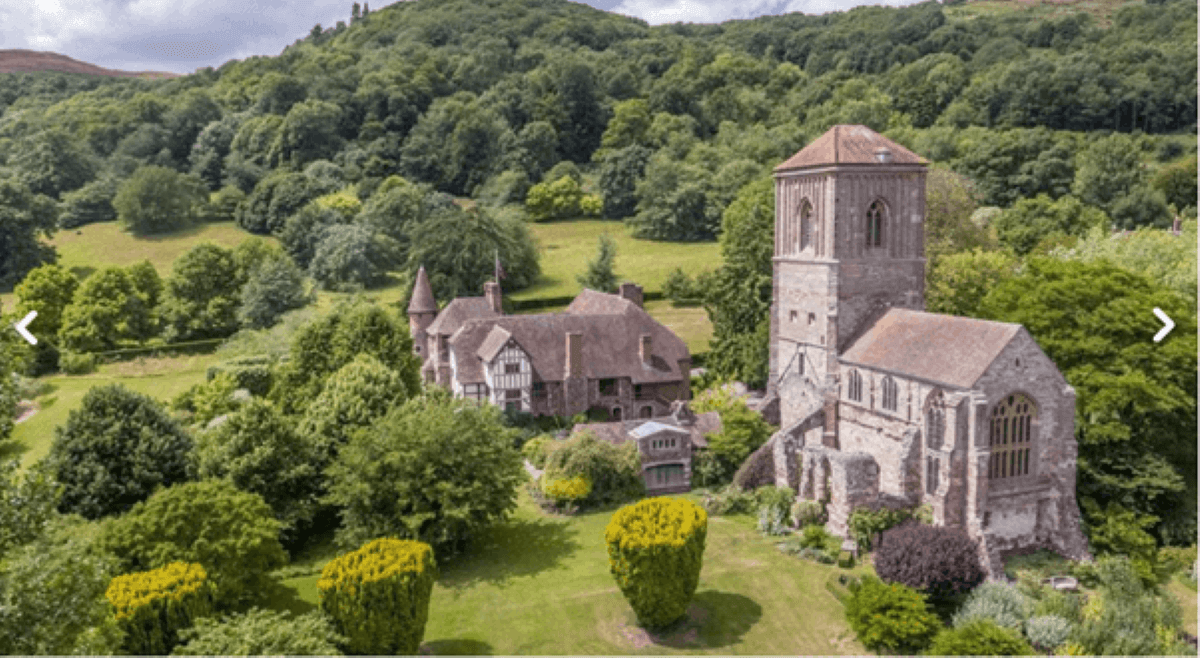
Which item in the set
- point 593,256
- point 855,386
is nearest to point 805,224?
point 855,386

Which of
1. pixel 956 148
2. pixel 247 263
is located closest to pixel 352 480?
pixel 247 263

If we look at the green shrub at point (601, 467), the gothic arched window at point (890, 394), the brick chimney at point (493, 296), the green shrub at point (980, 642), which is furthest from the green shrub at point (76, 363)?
the green shrub at point (980, 642)

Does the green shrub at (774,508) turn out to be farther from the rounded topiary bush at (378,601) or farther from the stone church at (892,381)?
the rounded topiary bush at (378,601)

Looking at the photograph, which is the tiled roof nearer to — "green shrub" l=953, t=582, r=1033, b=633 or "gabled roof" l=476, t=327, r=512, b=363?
"gabled roof" l=476, t=327, r=512, b=363

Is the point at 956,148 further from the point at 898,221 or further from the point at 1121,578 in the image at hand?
the point at 1121,578

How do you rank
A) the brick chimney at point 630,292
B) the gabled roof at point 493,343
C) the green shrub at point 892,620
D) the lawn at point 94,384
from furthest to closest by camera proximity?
the brick chimney at point 630,292
the lawn at point 94,384
the gabled roof at point 493,343
the green shrub at point 892,620

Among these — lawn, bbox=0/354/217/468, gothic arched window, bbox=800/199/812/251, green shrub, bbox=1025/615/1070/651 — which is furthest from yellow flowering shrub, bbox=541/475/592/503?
lawn, bbox=0/354/217/468
